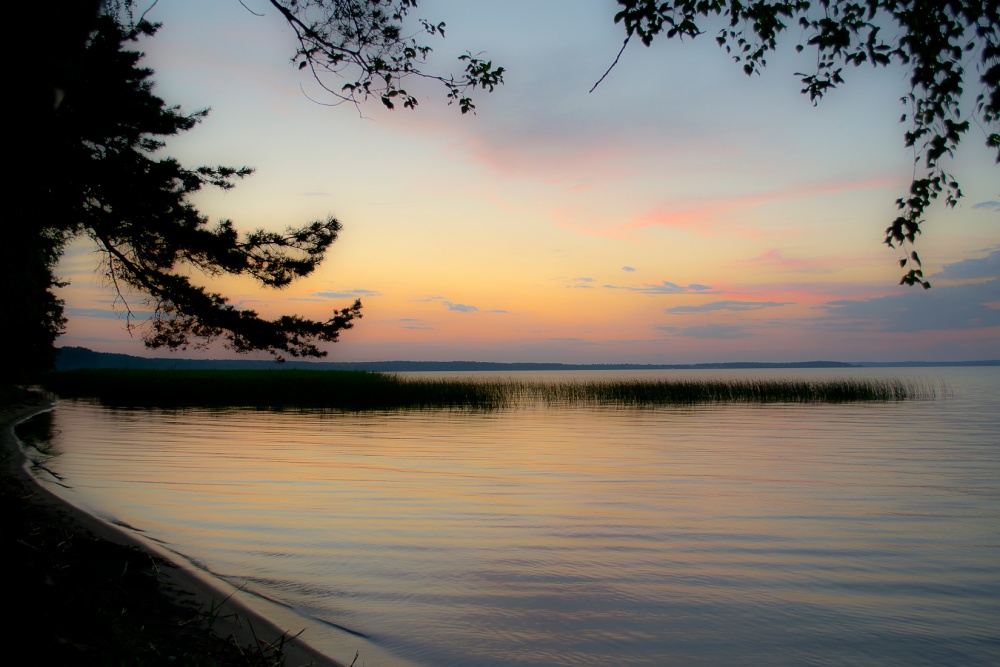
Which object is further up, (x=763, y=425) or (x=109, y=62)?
(x=109, y=62)

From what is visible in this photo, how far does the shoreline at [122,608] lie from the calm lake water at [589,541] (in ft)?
1.84

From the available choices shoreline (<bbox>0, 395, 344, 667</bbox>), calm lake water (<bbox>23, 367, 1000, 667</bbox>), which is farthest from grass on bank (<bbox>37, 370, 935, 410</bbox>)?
shoreline (<bbox>0, 395, 344, 667</bbox>)

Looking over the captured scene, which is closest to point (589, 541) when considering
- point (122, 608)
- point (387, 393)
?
point (122, 608)

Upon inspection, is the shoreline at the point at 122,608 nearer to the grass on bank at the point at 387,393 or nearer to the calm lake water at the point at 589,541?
the calm lake water at the point at 589,541

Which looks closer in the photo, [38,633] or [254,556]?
[38,633]

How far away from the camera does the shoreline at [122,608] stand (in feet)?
10.8

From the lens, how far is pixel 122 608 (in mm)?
4188

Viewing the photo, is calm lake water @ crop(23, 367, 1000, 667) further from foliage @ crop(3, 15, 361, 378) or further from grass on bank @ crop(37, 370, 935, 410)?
grass on bank @ crop(37, 370, 935, 410)

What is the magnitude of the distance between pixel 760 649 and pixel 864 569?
2562 mm

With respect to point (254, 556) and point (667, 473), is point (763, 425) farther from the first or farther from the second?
point (254, 556)

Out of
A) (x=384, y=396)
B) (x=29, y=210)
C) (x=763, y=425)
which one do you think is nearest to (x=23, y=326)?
(x=384, y=396)

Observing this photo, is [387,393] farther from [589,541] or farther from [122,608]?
[122,608]

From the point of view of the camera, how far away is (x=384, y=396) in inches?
1312

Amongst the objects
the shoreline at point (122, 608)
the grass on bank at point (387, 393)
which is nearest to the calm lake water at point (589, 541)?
the shoreline at point (122, 608)
